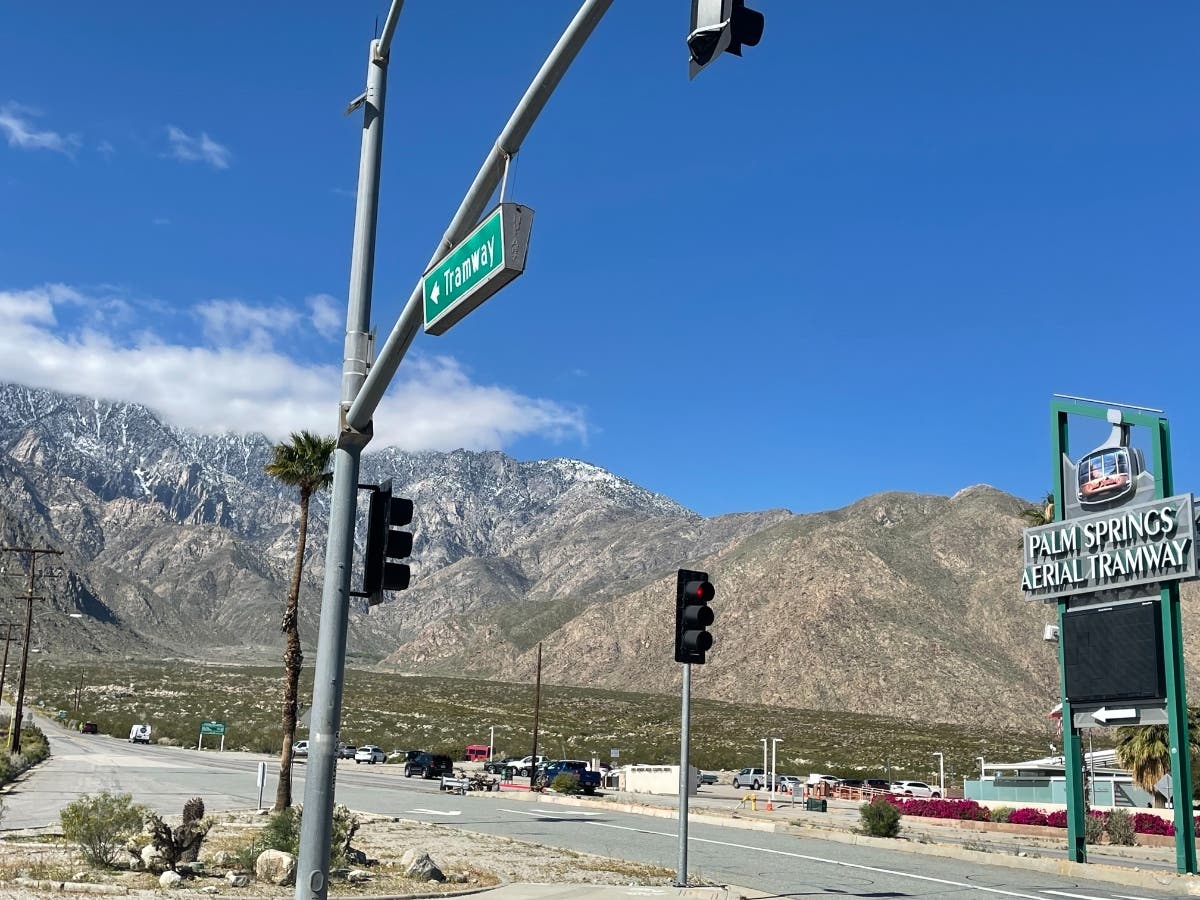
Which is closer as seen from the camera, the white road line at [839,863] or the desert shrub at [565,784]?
the white road line at [839,863]

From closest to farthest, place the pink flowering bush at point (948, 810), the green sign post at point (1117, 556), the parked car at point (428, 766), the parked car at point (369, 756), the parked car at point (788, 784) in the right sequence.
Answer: the green sign post at point (1117, 556) → the pink flowering bush at point (948, 810) → the parked car at point (788, 784) → the parked car at point (428, 766) → the parked car at point (369, 756)

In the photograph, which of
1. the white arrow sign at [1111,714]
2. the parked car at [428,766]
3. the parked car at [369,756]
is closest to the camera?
the white arrow sign at [1111,714]

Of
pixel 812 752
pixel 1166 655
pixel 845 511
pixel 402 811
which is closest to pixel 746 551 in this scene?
pixel 845 511

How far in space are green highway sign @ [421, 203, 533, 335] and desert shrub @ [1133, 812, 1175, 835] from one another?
29778mm

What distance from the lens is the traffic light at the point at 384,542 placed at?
10711 mm

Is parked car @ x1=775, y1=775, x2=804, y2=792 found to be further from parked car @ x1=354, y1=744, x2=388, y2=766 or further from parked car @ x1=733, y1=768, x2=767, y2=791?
parked car @ x1=354, y1=744, x2=388, y2=766

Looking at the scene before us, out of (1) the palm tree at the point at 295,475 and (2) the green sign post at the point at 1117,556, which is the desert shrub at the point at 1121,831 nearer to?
(2) the green sign post at the point at 1117,556

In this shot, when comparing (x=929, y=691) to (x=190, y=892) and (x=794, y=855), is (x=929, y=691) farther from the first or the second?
(x=190, y=892)

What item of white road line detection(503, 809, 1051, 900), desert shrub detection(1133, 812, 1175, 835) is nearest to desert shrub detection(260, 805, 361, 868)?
white road line detection(503, 809, 1051, 900)

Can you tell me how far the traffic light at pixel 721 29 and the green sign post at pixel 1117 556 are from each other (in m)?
19.7

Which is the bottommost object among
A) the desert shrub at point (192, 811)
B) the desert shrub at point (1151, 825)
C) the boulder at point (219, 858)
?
the desert shrub at point (1151, 825)

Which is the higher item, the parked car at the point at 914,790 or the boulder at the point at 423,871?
the boulder at the point at 423,871

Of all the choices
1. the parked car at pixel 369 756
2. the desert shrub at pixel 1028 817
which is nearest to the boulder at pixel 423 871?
the desert shrub at pixel 1028 817

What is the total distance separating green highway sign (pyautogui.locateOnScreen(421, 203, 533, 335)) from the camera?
27.2 feet
